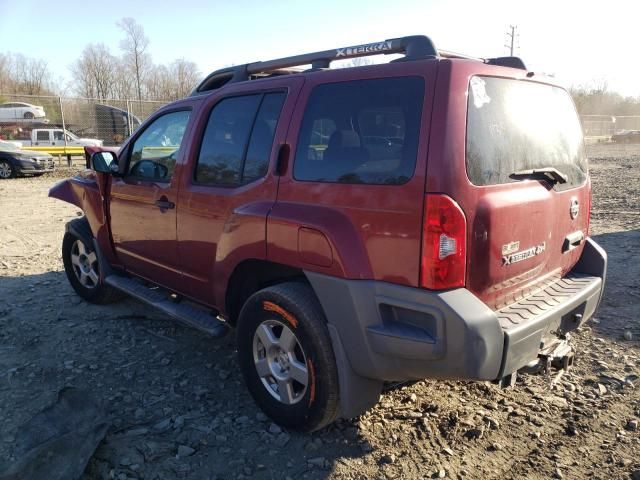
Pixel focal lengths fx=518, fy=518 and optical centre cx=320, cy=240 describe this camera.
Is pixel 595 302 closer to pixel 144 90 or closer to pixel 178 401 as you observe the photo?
pixel 178 401

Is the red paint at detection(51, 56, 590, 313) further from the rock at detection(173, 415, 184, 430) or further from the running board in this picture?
the rock at detection(173, 415, 184, 430)

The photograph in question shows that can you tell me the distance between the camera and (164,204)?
12.5ft

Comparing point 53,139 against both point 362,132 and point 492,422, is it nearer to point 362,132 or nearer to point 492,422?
point 362,132

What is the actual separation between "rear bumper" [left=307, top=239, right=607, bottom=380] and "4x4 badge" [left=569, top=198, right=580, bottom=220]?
0.62 metres

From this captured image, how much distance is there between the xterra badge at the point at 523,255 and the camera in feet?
8.43

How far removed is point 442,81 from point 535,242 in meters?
1.03

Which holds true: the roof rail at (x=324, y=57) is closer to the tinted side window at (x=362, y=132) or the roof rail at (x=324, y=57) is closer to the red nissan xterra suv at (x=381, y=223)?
the red nissan xterra suv at (x=381, y=223)

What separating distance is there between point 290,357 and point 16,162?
17094mm

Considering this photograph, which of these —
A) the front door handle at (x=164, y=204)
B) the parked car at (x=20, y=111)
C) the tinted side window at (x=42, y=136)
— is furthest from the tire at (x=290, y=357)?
the parked car at (x=20, y=111)

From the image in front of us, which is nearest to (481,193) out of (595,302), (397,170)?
(397,170)

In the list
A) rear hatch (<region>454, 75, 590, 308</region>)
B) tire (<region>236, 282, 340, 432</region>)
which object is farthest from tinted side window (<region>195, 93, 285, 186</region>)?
rear hatch (<region>454, 75, 590, 308</region>)

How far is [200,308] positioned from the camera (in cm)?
400

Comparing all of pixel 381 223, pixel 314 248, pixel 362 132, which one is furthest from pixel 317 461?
pixel 362 132

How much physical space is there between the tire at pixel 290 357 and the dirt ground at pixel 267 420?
0.18 m
